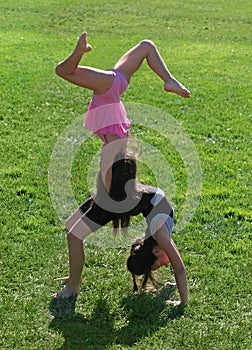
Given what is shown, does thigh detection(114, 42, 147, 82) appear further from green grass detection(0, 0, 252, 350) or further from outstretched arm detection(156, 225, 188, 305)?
green grass detection(0, 0, 252, 350)

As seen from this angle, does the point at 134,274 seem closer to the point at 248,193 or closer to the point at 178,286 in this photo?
the point at 178,286

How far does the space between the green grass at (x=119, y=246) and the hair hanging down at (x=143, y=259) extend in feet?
0.51

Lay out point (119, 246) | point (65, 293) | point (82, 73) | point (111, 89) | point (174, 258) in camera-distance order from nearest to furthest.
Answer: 1. point (82, 73)
2. point (111, 89)
3. point (174, 258)
4. point (65, 293)
5. point (119, 246)

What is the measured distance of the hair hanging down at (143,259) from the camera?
4312 mm

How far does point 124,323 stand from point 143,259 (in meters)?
0.47

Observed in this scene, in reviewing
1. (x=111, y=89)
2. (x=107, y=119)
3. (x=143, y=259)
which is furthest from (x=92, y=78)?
(x=143, y=259)

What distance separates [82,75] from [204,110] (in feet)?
17.1

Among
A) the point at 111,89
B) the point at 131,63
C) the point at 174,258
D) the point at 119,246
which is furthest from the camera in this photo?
the point at 119,246

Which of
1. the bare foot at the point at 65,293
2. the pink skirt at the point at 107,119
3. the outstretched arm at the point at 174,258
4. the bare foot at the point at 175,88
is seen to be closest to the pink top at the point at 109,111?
the pink skirt at the point at 107,119

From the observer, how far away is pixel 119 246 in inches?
199

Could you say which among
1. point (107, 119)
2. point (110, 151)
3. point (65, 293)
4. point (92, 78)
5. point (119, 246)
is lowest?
point (119, 246)

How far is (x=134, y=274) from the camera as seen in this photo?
4.38 metres

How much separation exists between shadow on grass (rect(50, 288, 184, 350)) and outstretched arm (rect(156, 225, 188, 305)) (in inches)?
4.4

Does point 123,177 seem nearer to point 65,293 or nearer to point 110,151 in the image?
point 110,151
